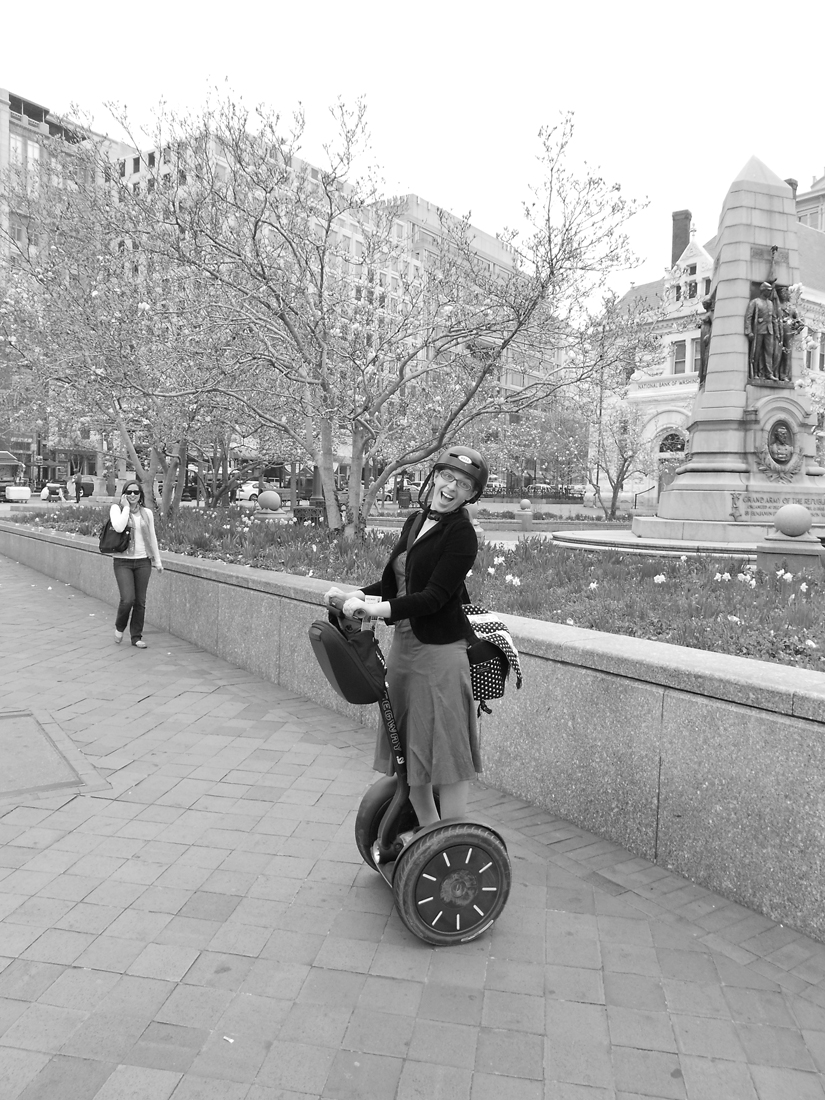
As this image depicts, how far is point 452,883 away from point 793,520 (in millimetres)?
7729

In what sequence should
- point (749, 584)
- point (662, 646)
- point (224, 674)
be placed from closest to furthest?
point (662, 646) → point (749, 584) → point (224, 674)

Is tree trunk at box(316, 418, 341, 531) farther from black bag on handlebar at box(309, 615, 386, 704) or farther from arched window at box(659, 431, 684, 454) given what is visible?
arched window at box(659, 431, 684, 454)

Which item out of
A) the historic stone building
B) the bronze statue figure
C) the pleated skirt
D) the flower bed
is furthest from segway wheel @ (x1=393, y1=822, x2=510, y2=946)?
the historic stone building

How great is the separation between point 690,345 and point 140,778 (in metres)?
59.2

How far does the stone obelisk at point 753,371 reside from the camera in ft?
55.1

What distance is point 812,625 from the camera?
209 inches

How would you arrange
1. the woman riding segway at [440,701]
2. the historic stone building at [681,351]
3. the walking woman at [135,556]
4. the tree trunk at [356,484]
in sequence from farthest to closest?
1. the historic stone building at [681,351]
2. the tree trunk at [356,484]
3. the walking woman at [135,556]
4. the woman riding segway at [440,701]

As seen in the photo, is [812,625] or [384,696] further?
[812,625]

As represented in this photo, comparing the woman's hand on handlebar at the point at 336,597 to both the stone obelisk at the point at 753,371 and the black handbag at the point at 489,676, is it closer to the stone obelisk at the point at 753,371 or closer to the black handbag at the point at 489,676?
the black handbag at the point at 489,676

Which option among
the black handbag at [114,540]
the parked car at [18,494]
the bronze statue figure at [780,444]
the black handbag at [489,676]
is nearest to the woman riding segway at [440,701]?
the black handbag at [489,676]

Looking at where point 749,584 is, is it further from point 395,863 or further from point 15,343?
point 15,343

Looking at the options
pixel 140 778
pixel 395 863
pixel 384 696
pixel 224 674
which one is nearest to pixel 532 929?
pixel 395 863

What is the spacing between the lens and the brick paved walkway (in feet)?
8.54

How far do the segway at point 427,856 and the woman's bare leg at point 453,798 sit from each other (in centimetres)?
13
